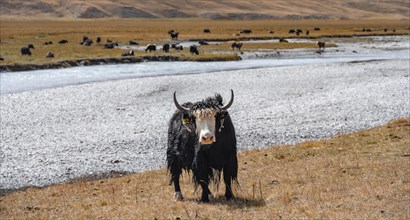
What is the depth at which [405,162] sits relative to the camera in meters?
12.3

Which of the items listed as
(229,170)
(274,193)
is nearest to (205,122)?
(229,170)

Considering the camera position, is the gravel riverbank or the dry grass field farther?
the gravel riverbank

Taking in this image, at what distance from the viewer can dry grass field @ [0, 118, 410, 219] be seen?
29.0 ft

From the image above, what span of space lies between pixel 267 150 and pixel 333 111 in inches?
335

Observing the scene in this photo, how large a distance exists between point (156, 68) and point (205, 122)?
34.2 metres

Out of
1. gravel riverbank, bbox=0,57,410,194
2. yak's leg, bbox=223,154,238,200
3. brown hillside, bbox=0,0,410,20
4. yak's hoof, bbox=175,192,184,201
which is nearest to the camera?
yak's leg, bbox=223,154,238,200

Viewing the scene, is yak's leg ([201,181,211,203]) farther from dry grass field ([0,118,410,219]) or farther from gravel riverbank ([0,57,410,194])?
gravel riverbank ([0,57,410,194])

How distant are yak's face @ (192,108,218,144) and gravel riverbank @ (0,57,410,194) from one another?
5.97 m

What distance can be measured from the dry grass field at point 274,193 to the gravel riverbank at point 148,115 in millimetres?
2450

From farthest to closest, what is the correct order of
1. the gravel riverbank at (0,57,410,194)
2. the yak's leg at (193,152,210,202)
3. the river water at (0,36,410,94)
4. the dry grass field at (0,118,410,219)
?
the river water at (0,36,410,94)
the gravel riverbank at (0,57,410,194)
the yak's leg at (193,152,210,202)
the dry grass field at (0,118,410,219)

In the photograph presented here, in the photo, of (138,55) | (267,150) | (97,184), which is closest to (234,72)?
(138,55)

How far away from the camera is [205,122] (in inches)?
372

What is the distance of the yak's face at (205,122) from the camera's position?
9289mm

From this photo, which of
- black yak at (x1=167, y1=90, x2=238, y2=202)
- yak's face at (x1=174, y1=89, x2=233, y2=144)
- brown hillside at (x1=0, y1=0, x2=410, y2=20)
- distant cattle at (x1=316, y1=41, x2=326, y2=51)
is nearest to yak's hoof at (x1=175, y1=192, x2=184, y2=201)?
black yak at (x1=167, y1=90, x2=238, y2=202)
